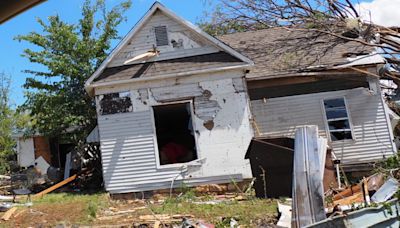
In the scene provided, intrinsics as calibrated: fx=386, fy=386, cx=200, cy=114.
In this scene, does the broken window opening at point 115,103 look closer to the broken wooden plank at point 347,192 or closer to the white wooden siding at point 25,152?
the broken wooden plank at point 347,192

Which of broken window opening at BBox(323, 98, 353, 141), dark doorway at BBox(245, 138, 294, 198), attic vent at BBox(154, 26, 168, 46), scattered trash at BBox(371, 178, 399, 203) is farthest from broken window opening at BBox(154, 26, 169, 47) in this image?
scattered trash at BBox(371, 178, 399, 203)

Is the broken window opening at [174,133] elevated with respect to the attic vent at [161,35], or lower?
lower

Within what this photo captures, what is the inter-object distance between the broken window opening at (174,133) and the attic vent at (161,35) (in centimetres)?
201

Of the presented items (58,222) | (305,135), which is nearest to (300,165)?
(305,135)

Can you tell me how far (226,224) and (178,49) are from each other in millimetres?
6776

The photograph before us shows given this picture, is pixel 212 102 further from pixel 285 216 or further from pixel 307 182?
pixel 307 182

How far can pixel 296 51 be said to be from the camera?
1381 cm

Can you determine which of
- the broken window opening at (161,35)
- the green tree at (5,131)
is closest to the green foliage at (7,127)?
the green tree at (5,131)

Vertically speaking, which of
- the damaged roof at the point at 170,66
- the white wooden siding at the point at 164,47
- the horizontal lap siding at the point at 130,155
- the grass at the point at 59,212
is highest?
the white wooden siding at the point at 164,47

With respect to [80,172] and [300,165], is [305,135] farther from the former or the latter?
[80,172]

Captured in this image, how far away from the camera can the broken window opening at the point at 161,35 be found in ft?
40.0

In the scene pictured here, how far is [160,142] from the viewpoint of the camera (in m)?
15.8

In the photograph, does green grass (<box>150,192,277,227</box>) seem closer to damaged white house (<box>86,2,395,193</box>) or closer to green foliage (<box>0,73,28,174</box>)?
damaged white house (<box>86,2,395,193</box>)

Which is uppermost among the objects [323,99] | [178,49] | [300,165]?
[178,49]
